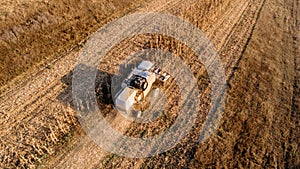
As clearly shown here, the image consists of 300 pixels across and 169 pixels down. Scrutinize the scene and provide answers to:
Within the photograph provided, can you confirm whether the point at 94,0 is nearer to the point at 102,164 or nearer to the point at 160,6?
the point at 160,6

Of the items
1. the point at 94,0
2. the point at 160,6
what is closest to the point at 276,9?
the point at 160,6

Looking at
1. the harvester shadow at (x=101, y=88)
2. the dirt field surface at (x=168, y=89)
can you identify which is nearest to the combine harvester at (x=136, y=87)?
the dirt field surface at (x=168, y=89)

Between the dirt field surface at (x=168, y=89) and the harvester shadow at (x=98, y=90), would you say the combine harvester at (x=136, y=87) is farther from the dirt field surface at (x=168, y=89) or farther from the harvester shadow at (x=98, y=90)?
the harvester shadow at (x=98, y=90)

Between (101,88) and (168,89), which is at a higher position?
(101,88)

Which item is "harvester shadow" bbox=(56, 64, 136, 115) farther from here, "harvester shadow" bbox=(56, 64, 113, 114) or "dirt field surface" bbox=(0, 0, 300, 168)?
"dirt field surface" bbox=(0, 0, 300, 168)

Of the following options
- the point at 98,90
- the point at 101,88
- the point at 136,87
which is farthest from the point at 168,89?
the point at 98,90

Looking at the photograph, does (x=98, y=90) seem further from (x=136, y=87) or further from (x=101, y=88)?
(x=136, y=87)
